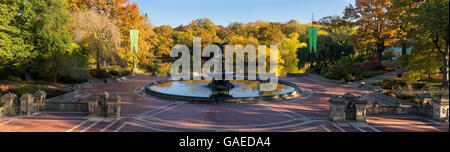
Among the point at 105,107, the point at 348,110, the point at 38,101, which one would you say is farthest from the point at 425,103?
the point at 38,101

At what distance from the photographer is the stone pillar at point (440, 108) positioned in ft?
38.0

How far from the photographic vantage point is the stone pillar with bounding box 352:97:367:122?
11.8 meters

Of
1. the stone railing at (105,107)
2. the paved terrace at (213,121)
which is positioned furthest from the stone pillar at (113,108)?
the paved terrace at (213,121)

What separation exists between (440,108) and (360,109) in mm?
3622

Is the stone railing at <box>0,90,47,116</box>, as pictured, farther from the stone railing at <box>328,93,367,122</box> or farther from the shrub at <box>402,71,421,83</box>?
the shrub at <box>402,71,421,83</box>

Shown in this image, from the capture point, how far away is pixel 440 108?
38.4 ft

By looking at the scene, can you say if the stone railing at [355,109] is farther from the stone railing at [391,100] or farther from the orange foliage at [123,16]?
the orange foliage at [123,16]

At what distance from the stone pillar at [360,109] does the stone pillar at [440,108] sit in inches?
131

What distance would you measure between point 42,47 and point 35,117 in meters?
13.4

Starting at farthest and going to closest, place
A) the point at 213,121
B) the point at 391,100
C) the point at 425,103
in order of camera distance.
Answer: the point at 391,100
the point at 425,103
the point at 213,121

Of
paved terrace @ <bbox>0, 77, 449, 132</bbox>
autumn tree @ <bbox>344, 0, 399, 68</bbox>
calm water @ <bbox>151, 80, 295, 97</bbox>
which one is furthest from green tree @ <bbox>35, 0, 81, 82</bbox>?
autumn tree @ <bbox>344, 0, 399, 68</bbox>

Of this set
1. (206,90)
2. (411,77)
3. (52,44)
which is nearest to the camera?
(411,77)

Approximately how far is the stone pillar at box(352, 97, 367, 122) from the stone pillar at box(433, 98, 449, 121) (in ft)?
10.9

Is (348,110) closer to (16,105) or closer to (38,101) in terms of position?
(38,101)
